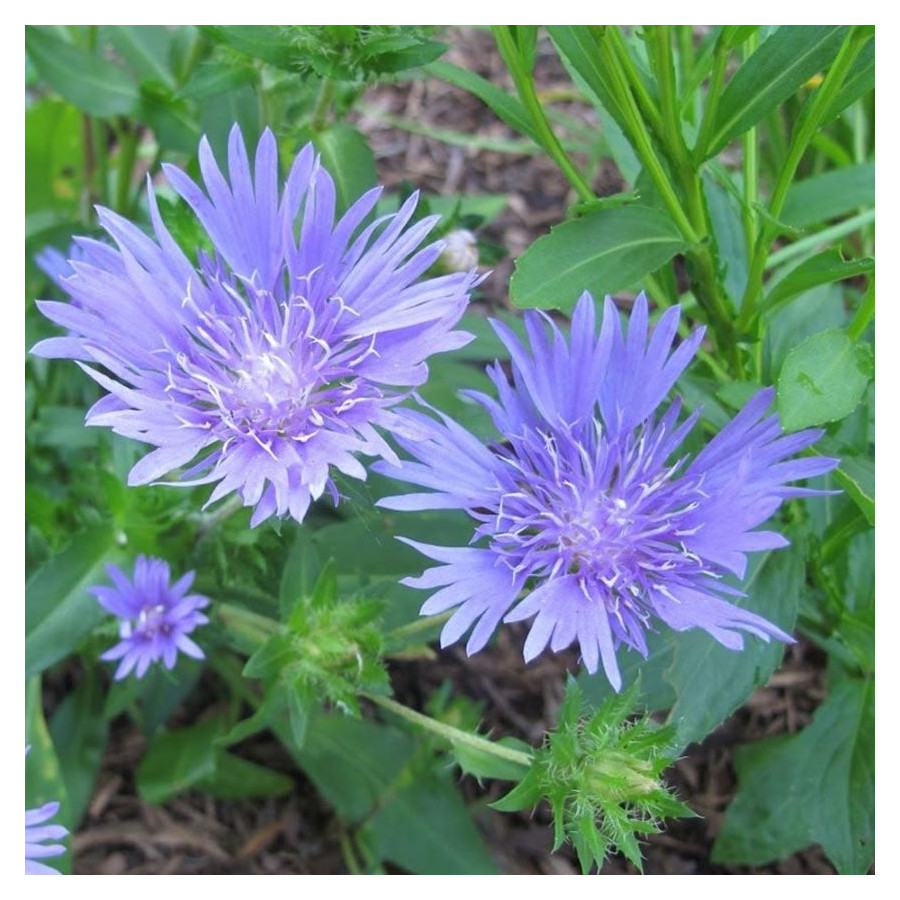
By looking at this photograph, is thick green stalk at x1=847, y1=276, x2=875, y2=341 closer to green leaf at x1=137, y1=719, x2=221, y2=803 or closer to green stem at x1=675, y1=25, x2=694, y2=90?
green stem at x1=675, y1=25, x2=694, y2=90

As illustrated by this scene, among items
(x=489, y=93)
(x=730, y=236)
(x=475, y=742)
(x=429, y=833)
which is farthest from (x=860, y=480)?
(x=429, y=833)

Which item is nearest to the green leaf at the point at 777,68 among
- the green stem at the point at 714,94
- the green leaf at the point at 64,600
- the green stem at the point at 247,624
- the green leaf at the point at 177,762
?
the green stem at the point at 714,94

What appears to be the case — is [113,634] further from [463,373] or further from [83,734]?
[463,373]

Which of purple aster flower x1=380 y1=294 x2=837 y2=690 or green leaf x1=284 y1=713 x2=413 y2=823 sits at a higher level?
purple aster flower x1=380 y1=294 x2=837 y2=690

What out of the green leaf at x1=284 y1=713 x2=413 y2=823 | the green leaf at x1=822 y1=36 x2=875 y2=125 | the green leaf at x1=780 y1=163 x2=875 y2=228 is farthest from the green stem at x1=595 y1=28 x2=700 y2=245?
the green leaf at x1=284 y1=713 x2=413 y2=823

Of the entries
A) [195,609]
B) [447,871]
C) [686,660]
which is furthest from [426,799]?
[686,660]

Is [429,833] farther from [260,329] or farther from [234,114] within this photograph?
[234,114]
